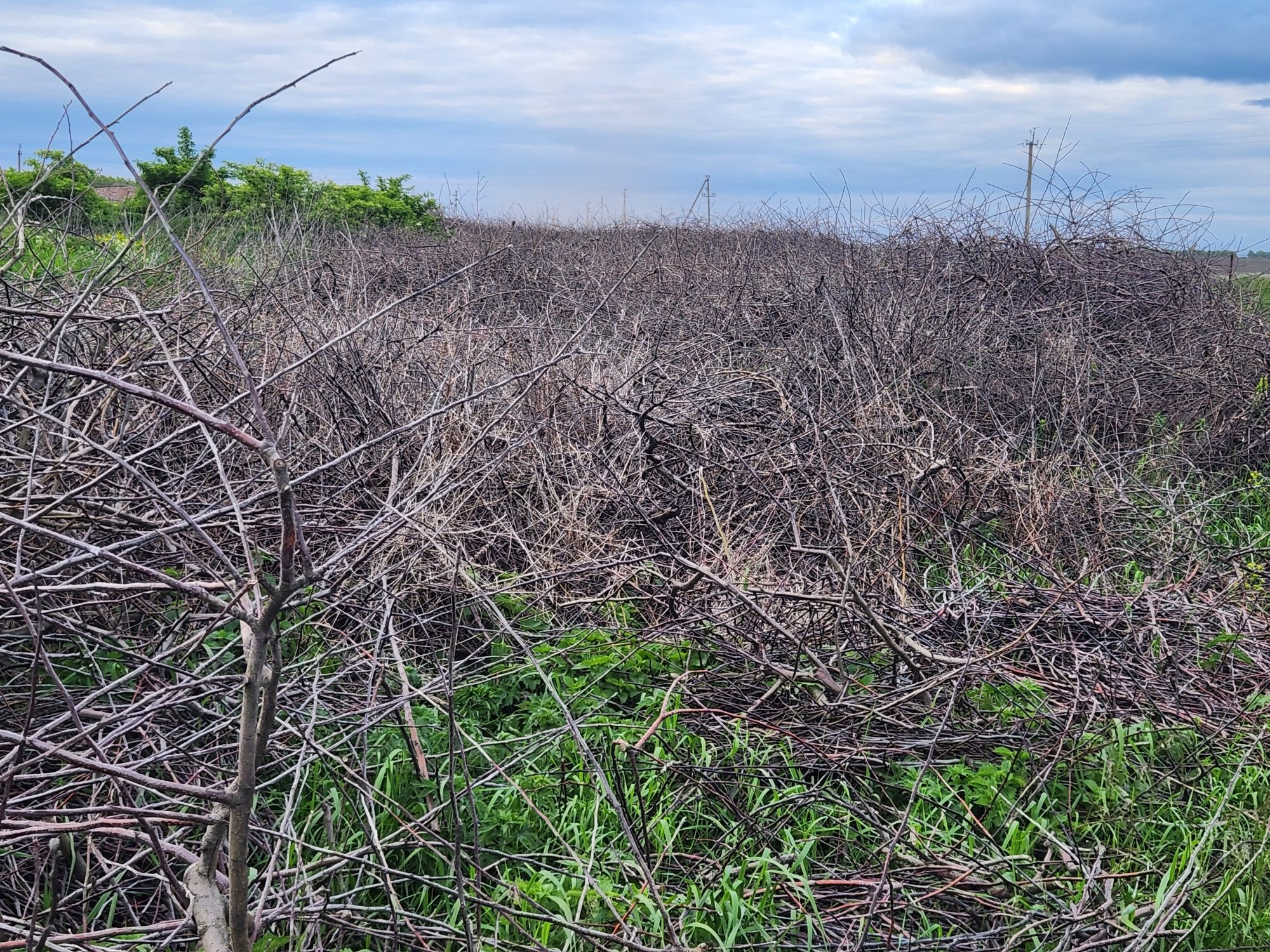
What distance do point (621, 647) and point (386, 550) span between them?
2.98 feet

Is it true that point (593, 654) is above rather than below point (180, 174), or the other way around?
below

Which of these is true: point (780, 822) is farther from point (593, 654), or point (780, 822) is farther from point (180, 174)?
point (180, 174)

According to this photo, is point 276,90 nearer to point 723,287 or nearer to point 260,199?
point 723,287

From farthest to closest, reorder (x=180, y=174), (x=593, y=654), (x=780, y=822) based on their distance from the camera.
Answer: (x=180, y=174) → (x=593, y=654) → (x=780, y=822)

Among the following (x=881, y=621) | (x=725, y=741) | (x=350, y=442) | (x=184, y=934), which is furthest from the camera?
(x=350, y=442)

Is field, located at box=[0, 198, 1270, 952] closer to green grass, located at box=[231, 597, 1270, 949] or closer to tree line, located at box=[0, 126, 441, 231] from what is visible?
green grass, located at box=[231, 597, 1270, 949]

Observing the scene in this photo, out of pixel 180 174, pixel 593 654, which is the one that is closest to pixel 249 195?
pixel 180 174

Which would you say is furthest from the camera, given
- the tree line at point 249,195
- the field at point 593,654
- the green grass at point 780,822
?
the tree line at point 249,195

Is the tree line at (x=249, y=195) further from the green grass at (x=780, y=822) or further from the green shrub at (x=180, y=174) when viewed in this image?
the green grass at (x=780, y=822)

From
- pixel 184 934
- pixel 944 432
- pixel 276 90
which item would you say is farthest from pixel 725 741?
pixel 944 432

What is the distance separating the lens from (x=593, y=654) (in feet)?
10.4

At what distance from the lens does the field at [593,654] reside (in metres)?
1.91

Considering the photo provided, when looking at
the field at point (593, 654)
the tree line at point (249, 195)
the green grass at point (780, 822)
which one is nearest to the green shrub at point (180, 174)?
the tree line at point (249, 195)

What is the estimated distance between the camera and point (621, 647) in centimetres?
318
